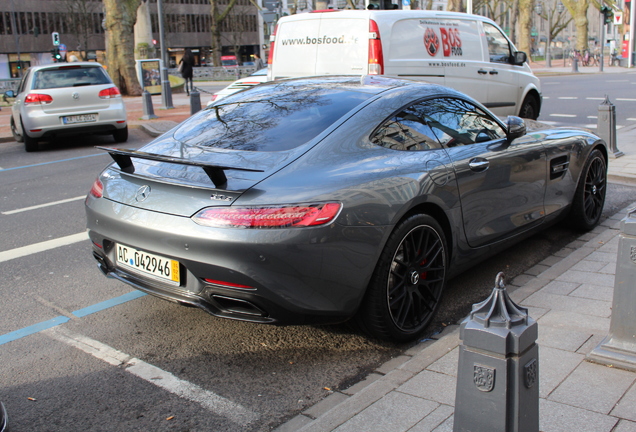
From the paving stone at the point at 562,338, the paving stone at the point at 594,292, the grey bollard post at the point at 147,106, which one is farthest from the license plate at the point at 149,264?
the grey bollard post at the point at 147,106

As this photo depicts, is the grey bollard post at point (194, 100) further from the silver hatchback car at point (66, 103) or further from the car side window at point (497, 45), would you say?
the car side window at point (497, 45)

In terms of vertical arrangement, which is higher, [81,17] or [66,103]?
[81,17]

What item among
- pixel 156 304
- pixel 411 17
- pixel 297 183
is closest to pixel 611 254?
pixel 297 183

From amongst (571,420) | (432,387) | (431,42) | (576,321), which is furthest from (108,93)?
(571,420)

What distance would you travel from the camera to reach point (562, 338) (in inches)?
140

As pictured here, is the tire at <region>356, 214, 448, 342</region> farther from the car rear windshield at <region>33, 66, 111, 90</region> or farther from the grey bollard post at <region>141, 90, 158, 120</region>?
the grey bollard post at <region>141, 90, 158, 120</region>

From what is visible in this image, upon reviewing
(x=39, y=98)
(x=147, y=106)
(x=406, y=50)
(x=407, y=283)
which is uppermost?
(x=406, y=50)

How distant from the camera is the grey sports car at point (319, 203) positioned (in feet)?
10.5

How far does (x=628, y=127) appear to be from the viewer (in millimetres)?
13586

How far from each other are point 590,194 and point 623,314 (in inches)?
113

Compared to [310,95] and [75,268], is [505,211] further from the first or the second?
[75,268]

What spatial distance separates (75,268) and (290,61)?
18.7ft

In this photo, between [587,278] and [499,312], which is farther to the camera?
[587,278]

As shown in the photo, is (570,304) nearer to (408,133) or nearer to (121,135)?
(408,133)
